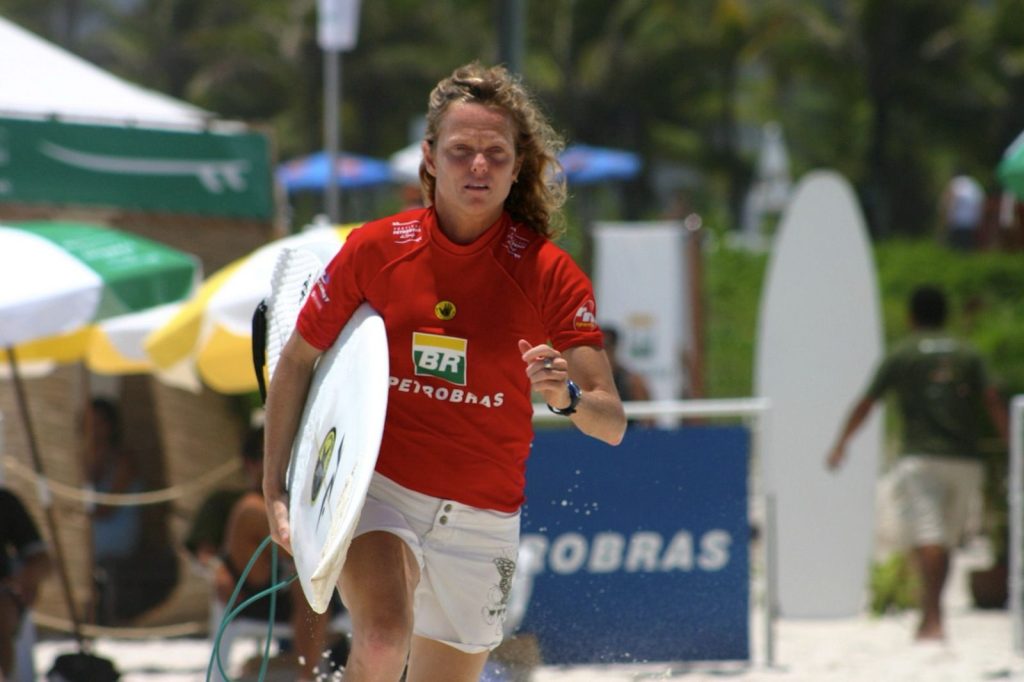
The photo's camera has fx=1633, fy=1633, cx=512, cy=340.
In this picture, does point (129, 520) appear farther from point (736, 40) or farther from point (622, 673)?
point (736, 40)

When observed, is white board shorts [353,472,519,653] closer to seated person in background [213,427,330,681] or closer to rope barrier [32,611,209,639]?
seated person in background [213,427,330,681]

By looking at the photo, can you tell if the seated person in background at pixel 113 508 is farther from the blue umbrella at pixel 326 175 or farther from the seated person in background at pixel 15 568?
the blue umbrella at pixel 326 175

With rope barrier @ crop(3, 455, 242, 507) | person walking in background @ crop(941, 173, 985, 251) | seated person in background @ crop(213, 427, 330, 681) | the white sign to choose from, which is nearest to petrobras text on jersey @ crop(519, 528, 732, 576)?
seated person in background @ crop(213, 427, 330, 681)

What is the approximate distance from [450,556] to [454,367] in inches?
16.5

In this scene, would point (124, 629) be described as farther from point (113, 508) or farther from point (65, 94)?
point (65, 94)

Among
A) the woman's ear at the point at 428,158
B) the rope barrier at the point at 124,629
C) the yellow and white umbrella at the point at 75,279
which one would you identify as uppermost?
the woman's ear at the point at 428,158

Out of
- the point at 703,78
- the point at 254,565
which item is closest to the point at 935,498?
the point at 254,565

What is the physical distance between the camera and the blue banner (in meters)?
6.58

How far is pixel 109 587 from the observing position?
8969mm

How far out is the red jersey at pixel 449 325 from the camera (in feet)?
11.3

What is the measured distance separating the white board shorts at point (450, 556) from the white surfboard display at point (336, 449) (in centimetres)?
14

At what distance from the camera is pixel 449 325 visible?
342cm

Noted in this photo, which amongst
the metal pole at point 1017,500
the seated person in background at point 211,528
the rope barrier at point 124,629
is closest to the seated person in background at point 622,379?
the metal pole at point 1017,500

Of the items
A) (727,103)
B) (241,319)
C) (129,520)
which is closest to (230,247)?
(129,520)
